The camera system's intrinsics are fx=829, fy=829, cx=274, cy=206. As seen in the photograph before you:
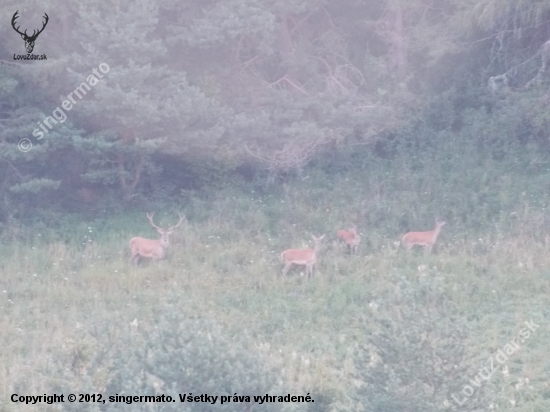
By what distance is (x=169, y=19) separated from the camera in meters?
19.3

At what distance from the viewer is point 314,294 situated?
1316 centimetres

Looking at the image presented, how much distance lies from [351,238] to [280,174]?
462 cm

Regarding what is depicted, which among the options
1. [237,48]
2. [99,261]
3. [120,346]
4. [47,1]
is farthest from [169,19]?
[120,346]

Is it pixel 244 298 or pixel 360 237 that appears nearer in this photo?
pixel 244 298

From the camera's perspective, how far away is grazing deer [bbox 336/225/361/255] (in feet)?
49.1

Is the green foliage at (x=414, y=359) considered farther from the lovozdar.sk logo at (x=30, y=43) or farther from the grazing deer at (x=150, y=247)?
the lovozdar.sk logo at (x=30, y=43)

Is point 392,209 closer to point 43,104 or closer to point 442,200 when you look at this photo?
point 442,200

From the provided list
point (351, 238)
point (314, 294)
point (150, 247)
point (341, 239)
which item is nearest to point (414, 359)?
point (314, 294)

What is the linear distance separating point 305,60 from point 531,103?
5429 mm

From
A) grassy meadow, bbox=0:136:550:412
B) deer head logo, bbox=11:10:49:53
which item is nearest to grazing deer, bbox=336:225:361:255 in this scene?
grassy meadow, bbox=0:136:550:412
